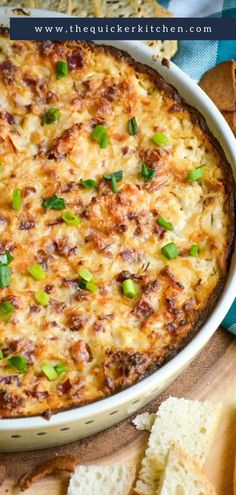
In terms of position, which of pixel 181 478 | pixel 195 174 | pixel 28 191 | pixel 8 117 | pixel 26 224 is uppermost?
pixel 8 117

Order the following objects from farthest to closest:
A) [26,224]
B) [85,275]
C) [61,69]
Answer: [61,69], [26,224], [85,275]

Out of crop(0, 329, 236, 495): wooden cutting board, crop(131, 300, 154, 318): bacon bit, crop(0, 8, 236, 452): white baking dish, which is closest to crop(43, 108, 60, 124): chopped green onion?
crop(0, 8, 236, 452): white baking dish

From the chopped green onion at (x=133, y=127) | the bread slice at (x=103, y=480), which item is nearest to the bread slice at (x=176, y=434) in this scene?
the bread slice at (x=103, y=480)

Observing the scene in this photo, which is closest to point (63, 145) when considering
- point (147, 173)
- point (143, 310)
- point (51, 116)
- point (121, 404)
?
point (51, 116)

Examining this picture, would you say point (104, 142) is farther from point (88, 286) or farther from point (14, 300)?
point (14, 300)

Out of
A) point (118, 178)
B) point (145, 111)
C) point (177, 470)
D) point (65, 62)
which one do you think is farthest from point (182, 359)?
point (65, 62)

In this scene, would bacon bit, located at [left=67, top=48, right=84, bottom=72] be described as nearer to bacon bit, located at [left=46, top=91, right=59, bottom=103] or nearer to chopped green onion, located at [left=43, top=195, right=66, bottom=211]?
bacon bit, located at [left=46, top=91, right=59, bottom=103]

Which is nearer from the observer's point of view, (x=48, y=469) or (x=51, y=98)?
(x=48, y=469)
